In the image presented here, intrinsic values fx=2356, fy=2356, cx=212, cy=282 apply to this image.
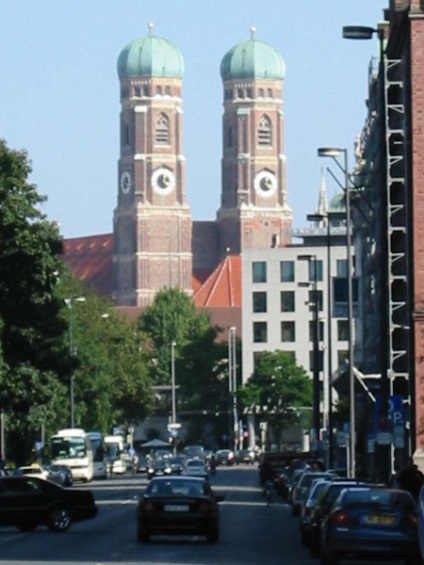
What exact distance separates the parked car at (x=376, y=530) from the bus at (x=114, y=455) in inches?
3846

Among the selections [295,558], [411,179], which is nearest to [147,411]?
[411,179]

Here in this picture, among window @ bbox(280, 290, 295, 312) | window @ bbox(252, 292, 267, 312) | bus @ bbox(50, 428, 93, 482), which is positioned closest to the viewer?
bus @ bbox(50, 428, 93, 482)

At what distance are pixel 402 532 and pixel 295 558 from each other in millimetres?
5592

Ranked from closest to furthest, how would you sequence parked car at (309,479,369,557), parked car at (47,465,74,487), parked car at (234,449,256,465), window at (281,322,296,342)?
parked car at (309,479,369,557), parked car at (47,465,74,487), parked car at (234,449,256,465), window at (281,322,296,342)

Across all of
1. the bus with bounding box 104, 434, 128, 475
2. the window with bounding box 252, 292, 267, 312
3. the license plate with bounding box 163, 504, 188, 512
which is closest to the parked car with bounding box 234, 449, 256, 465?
the window with bounding box 252, 292, 267, 312

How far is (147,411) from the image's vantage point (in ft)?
512

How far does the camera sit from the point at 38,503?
160 ft

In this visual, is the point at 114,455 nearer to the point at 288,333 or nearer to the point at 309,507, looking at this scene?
the point at 288,333

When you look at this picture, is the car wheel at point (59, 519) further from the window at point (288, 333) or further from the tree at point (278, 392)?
the window at point (288, 333)

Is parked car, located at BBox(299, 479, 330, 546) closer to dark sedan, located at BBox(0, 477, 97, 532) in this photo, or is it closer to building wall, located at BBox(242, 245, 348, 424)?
dark sedan, located at BBox(0, 477, 97, 532)

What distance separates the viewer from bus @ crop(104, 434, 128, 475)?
133 metres

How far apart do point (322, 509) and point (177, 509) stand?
19.7ft

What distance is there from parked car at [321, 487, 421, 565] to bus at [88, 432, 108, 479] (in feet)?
267

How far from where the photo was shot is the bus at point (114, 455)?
437ft
